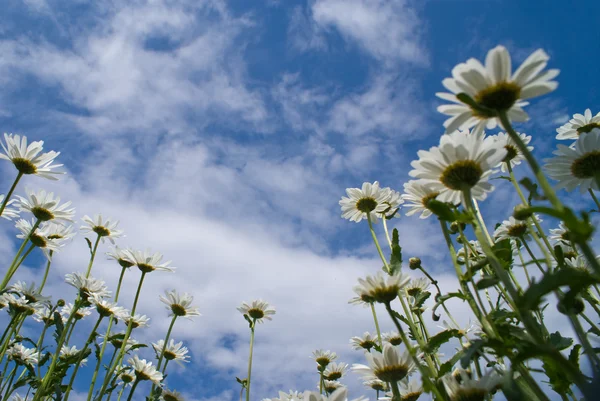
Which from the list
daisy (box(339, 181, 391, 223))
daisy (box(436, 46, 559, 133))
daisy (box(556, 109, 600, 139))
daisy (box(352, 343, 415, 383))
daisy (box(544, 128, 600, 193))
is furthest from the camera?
daisy (box(339, 181, 391, 223))

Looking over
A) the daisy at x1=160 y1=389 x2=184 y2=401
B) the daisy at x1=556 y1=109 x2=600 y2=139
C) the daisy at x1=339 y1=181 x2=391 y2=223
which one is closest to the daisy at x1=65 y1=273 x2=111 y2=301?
the daisy at x1=160 y1=389 x2=184 y2=401

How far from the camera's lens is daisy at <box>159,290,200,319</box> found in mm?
4652

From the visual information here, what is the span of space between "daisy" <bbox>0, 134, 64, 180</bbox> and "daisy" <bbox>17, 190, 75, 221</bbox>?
0.39 metres

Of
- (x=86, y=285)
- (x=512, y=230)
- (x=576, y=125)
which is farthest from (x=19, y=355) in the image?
(x=576, y=125)

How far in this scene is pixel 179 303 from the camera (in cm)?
466

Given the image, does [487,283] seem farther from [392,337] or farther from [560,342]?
[392,337]

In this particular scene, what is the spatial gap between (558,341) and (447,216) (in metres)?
0.94

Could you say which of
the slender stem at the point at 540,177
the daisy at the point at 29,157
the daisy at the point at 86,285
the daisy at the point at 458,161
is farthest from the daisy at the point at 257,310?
the slender stem at the point at 540,177

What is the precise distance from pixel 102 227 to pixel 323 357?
11.2 feet

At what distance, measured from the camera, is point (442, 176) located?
1.82 m

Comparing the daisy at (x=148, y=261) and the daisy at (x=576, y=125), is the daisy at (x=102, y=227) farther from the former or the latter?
the daisy at (x=576, y=125)

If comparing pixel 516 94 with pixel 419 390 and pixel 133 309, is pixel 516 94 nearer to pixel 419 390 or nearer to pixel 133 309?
pixel 419 390

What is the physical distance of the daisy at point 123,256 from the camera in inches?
167

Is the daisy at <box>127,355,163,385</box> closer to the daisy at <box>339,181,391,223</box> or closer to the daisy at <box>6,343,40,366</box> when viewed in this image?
the daisy at <box>6,343,40,366</box>
